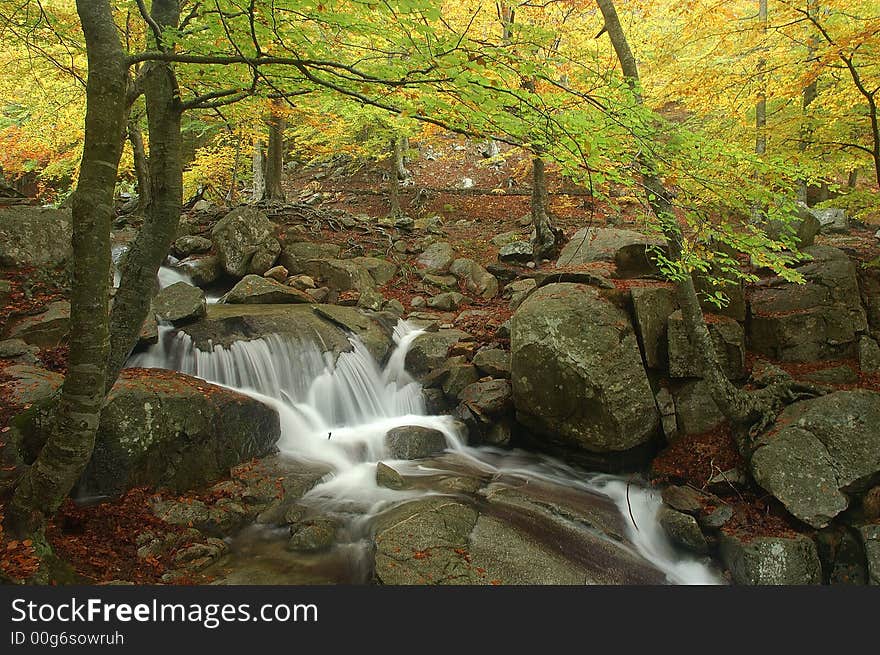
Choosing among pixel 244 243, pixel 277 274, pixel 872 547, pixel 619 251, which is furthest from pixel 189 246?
pixel 872 547

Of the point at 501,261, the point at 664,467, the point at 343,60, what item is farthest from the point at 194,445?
the point at 501,261

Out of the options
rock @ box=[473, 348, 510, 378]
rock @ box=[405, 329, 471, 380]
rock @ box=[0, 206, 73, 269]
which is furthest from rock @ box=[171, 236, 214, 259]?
rock @ box=[473, 348, 510, 378]

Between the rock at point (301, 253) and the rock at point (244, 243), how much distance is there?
256 mm

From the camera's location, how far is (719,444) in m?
7.47

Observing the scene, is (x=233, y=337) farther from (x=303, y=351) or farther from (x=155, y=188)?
(x=155, y=188)

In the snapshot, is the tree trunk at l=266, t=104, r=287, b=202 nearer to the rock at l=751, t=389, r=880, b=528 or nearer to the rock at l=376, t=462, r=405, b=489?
the rock at l=376, t=462, r=405, b=489

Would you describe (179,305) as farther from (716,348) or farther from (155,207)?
(716,348)

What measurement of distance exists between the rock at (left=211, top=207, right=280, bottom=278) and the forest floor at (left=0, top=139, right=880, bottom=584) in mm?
2050

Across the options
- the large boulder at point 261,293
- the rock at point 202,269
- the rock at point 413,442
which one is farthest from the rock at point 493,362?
the rock at point 202,269

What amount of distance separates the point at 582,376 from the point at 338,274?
689 centimetres

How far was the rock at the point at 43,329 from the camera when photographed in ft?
23.8

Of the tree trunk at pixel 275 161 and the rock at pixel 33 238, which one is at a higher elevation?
the tree trunk at pixel 275 161

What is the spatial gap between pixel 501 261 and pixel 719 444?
7845 millimetres

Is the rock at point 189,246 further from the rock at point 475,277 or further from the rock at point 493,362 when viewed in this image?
the rock at point 493,362
